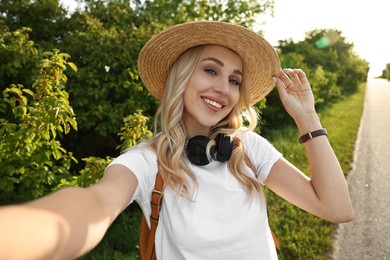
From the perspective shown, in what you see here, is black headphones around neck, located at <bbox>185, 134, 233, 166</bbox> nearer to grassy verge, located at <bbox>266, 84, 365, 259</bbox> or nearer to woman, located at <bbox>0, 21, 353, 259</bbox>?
woman, located at <bbox>0, 21, 353, 259</bbox>

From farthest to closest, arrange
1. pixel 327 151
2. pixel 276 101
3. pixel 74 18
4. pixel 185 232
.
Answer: pixel 276 101
pixel 74 18
pixel 327 151
pixel 185 232

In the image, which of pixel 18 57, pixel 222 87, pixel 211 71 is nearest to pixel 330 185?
pixel 222 87

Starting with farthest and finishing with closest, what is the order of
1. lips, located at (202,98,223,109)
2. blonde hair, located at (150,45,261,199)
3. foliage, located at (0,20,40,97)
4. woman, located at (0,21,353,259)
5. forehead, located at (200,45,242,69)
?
foliage, located at (0,20,40,97) < forehead, located at (200,45,242,69) < lips, located at (202,98,223,109) < blonde hair, located at (150,45,261,199) < woman, located at (0,21,353,259)

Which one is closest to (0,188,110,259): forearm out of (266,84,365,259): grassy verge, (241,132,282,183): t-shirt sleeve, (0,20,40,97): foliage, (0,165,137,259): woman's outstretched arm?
(0,165,137,259): woman's outstretched arm

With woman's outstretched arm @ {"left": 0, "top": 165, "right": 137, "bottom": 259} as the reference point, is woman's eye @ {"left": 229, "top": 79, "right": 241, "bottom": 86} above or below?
above

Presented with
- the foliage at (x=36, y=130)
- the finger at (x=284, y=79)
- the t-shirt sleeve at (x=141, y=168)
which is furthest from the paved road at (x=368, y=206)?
the foliage at (x=36, y=130)

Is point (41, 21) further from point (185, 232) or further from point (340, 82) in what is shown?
point (340, 82)

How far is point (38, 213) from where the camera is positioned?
977mm

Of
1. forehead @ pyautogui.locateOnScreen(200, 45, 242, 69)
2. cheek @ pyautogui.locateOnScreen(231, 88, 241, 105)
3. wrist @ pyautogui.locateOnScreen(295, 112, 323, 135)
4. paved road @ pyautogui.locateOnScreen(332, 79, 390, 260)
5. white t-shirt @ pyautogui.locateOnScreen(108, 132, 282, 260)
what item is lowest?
paved road @ pyautogui.locateOnScreen(332, 79, 390, 260)

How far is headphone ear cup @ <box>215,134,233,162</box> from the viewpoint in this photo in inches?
72.5

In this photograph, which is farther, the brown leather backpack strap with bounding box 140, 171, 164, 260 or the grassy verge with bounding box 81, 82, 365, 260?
the grassy verge with bounding box 81, 82, 365, 260

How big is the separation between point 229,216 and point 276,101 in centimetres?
754

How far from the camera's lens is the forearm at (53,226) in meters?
0.85

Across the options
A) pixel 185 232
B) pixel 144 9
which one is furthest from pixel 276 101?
pixel 185 232
